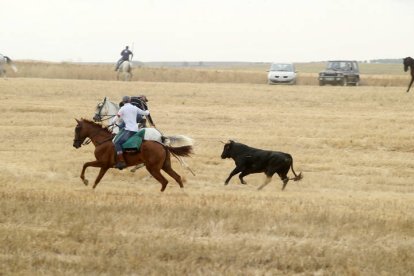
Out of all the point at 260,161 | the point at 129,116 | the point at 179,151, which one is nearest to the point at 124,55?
the point at 260,161

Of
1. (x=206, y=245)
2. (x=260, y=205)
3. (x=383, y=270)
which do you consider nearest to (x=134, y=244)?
(x=206, y=245)

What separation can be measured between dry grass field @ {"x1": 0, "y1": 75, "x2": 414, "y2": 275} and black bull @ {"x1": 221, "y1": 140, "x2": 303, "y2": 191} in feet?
1.22

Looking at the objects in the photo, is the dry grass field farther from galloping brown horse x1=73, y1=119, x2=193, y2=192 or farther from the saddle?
the saddle

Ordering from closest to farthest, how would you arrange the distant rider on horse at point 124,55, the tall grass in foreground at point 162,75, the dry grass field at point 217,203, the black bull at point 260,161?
the dry grass field at point 217,203 < the black bull at point 260,161 < the distant rider on horse at point 124,55 < the tall grass in foreground at point 162,75

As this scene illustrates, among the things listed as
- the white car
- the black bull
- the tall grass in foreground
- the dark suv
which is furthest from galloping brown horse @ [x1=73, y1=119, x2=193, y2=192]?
the tall grass in foreground

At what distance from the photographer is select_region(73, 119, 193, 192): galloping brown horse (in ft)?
52.9

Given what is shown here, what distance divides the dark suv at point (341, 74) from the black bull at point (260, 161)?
3360 centimetres

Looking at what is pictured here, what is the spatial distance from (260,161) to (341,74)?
34061 mm

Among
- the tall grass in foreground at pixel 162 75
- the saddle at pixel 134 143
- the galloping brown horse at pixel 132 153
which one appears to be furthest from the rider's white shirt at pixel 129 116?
the tall grass in foreground at pixel 162 75

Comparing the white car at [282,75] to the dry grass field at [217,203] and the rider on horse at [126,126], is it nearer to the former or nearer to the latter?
the dry grass field at [217,203]

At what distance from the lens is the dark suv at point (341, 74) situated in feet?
167

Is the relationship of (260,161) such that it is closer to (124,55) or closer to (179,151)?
(179,151)

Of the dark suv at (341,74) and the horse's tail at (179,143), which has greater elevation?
the horse's tail at (179,143)

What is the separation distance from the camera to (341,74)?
50875mm
